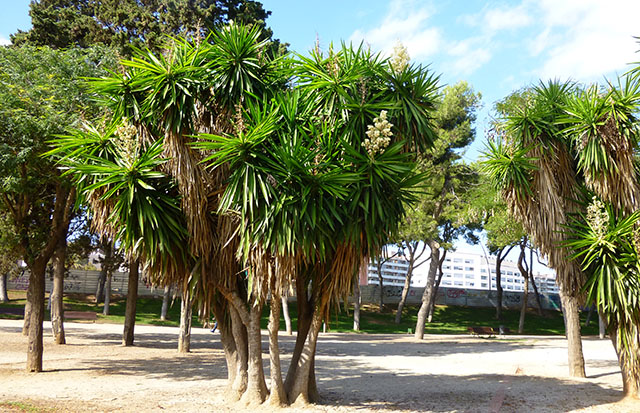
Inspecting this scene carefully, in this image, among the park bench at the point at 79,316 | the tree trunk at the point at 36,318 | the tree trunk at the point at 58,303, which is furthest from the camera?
the park bench at the point at 79,316

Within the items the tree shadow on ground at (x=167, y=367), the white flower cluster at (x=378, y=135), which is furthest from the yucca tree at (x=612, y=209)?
the tree shadow on ground at (x=167, y=367)

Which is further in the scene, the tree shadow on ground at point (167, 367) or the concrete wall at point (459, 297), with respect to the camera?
the concrete wall at point (459, 297)

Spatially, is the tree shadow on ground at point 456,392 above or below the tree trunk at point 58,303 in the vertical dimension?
below

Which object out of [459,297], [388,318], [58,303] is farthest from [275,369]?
[459,297]

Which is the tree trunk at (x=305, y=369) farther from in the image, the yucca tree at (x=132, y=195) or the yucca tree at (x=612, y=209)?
the yucca tree at (x=612, y=209)

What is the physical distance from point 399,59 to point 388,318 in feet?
118

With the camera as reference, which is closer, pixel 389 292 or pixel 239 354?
pixel 239 354

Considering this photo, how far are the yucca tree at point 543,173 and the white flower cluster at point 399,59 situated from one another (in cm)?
290

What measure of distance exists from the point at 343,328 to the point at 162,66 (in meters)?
30.0

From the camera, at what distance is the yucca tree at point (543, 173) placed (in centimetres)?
995

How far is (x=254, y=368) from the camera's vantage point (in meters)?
8.85

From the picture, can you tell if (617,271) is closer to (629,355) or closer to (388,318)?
(629,355)

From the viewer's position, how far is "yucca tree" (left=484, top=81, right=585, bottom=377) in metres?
9.95

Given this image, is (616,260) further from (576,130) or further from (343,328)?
(343,328)
